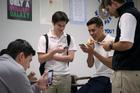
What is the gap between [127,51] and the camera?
2.32 m

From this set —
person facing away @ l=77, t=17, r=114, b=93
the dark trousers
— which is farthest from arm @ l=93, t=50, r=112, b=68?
the dark trousers

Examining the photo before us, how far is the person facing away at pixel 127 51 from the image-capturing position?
88.8 inches

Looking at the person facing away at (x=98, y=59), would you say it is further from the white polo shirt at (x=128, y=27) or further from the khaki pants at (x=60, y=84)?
the white polo shirt at (x=128, y=27)

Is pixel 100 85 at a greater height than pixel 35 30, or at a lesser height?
lesser

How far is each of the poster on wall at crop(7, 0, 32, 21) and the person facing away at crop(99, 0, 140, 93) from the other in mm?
1674

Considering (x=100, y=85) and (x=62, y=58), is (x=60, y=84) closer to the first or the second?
(x=62, y=58)

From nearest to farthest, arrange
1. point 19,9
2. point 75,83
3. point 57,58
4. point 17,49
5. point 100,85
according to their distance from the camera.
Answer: point 17,49, point 100,85, point 57,58, point 19,9, point 75,83

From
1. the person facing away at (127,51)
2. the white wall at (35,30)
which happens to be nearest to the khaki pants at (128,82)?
the person facing away at (127,51)

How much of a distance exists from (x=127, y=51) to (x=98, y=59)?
58cm

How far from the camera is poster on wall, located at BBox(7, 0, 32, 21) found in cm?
365

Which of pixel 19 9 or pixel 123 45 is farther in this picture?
pixel 19 9

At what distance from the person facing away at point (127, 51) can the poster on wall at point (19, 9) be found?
167 centimetres

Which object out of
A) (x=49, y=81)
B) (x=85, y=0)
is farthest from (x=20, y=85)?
(x=85, y=0)

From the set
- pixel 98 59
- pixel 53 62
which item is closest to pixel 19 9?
pixel 53 62
